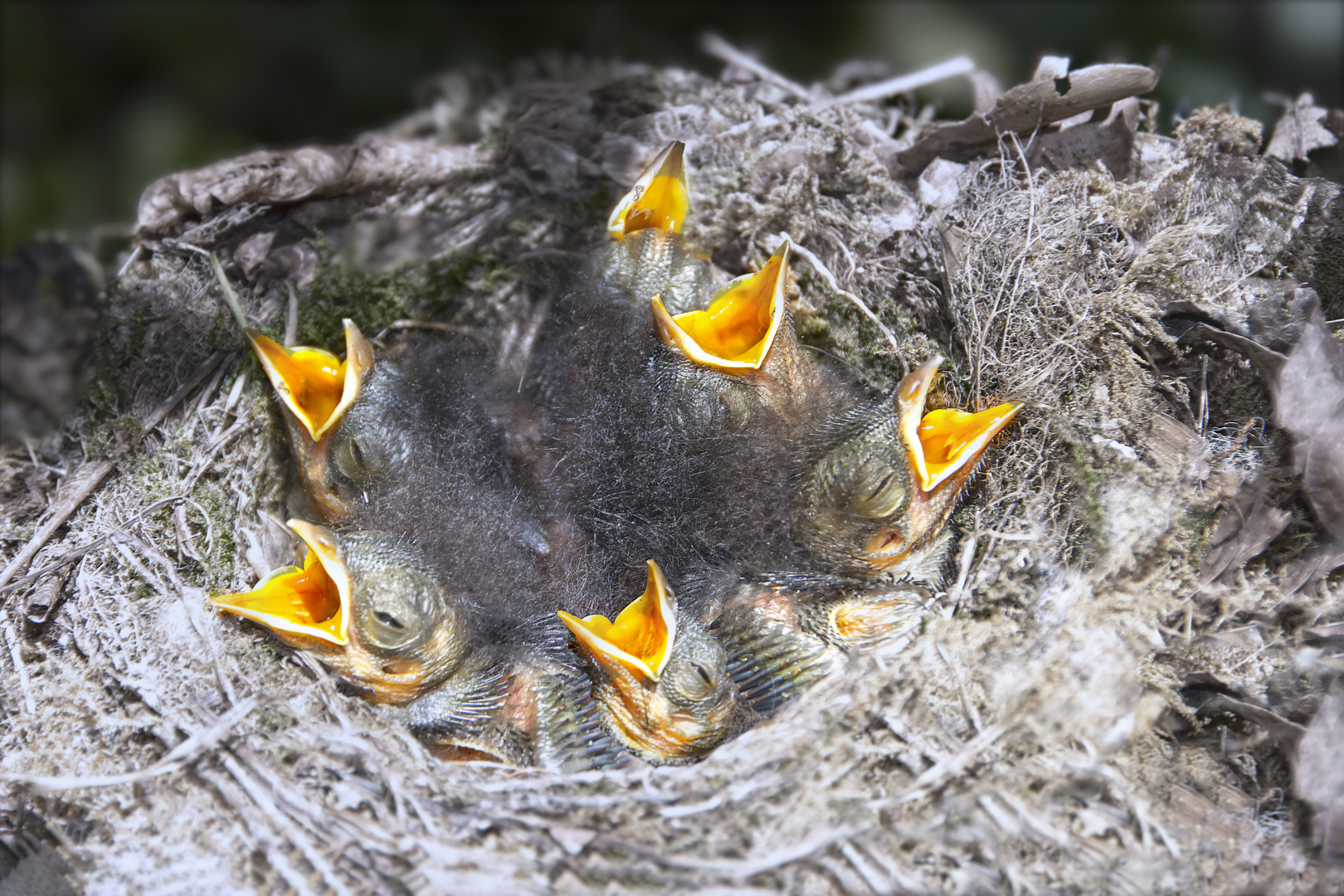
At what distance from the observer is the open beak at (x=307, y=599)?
1359 mm

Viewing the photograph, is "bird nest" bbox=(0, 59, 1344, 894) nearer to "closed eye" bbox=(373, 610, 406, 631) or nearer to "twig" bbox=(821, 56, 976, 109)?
"twig" bbox=(821, 56, 976, 109)

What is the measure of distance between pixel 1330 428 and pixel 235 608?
1.86 m

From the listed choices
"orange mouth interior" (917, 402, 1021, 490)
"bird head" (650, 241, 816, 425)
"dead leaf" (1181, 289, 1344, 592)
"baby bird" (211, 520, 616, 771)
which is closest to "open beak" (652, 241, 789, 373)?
"bird head" (650, 241, 816, 425)

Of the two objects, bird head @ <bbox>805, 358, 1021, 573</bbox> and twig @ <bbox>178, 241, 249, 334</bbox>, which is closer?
bird head @ <bbox>805, 358, 1021, 573</bbox>

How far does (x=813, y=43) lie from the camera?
0.81 meters

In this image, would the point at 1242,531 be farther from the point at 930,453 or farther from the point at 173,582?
the point at 173,582

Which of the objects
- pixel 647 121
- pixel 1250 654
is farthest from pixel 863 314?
pixel 1250 654

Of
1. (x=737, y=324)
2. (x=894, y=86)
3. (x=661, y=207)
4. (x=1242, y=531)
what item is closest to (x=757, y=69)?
(x=894, y=86)

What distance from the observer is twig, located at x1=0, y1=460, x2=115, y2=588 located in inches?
57.1

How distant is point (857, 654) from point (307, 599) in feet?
3.33

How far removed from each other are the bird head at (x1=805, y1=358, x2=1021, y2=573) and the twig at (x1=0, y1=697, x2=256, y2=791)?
1.08 metres

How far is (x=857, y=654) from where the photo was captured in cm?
143

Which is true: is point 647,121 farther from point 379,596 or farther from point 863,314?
point 379,596

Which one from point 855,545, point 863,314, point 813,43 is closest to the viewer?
point 813,43
